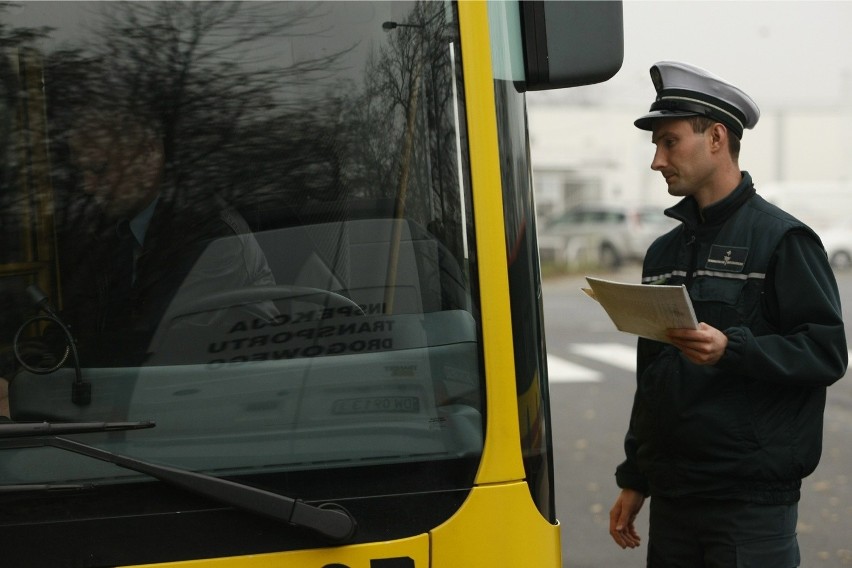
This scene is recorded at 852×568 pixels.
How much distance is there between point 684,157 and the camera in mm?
2658

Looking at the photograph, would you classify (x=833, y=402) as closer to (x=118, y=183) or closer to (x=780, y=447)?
(x=780, y=447)

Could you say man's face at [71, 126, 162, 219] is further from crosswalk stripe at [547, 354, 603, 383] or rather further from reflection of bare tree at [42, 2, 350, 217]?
crosswalk stripe at [547, 354, 603, 383]

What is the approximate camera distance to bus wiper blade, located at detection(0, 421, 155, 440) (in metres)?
1.89

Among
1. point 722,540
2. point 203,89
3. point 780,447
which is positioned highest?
point 203,89

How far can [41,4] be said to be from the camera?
199cm

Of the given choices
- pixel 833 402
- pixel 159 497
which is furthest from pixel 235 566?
pixel 833 402

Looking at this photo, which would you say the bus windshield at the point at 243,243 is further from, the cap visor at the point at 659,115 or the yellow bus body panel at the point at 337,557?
the cap visor at the point at 659,115

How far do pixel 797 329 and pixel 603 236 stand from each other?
82.7 feet

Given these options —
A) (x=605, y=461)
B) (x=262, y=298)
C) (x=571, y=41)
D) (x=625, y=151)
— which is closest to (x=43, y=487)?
(x=262, y=298)

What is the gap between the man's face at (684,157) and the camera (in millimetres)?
2646

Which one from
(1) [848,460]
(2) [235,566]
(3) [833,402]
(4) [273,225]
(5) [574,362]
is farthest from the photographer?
(5) [574,362]

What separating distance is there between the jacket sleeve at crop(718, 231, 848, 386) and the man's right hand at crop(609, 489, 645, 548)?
651 mm

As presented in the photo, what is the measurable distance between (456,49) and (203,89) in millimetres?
491

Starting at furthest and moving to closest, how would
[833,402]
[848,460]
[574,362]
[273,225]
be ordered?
1. [574,362]
2. [833,402]
3. [848,460]
4. [273,225]
